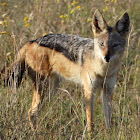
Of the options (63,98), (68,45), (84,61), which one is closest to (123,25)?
(84,61)

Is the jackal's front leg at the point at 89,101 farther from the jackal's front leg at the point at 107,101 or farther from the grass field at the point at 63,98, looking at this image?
the jackal's front leg at the point at 107,101

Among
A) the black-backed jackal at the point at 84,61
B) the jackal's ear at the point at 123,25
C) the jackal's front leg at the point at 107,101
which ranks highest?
the jackal's ear at the point at 123,25

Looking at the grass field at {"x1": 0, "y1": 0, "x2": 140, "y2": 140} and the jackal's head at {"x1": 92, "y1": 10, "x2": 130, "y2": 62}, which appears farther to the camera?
the jackal's head at {"x1": 92, "y1": 10, "x2": 130, "y2": 62}

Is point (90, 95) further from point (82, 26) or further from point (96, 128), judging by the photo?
point (82, 26)

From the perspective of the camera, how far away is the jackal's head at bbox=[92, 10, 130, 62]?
456 cm

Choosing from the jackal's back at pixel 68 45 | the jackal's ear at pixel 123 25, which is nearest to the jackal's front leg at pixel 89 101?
the jackal's back at pixel 68 45

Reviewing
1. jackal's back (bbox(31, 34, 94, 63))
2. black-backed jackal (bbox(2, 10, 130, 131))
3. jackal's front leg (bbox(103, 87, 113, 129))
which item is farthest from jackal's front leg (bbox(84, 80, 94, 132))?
jackal's back (bbox(31, 34, 94, 63))

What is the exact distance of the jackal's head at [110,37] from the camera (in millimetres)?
4562

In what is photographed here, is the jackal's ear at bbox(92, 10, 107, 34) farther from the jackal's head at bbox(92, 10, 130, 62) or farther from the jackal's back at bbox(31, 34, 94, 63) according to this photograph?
the jackal's back at bbox(31, 34, 94, 63)

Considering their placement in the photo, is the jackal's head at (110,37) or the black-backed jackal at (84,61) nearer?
the jackal's head at (110,37)

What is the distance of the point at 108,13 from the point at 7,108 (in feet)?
15.4

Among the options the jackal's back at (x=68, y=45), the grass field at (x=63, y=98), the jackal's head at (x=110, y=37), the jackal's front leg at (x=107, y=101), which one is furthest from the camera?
the jackal's back at (x=68, y=45)

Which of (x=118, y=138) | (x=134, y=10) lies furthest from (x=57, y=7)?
(x=118, y=138)

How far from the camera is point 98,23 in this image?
4.88m
